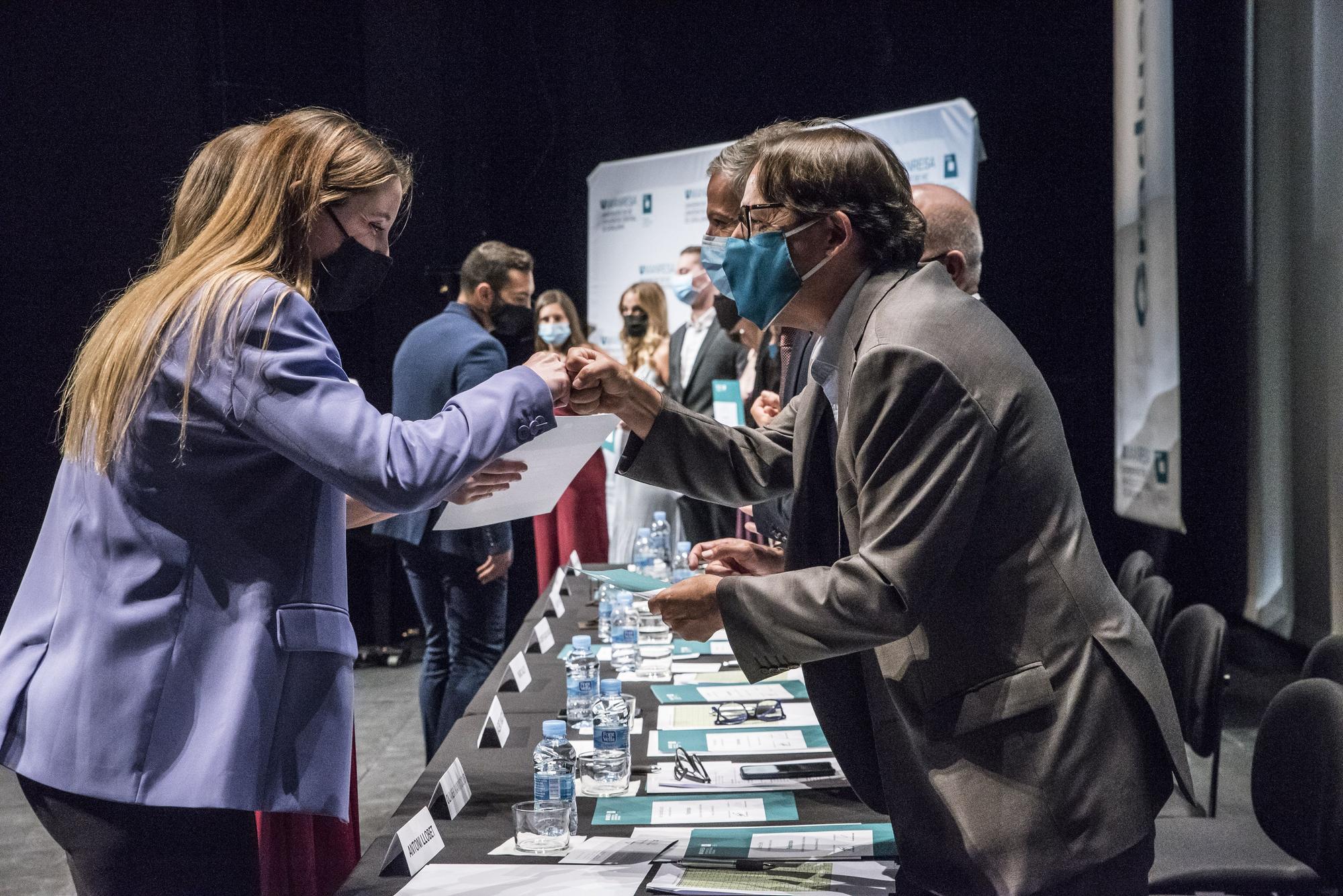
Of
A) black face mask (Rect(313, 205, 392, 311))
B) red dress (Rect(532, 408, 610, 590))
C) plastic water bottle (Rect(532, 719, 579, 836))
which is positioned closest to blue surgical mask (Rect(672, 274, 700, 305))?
red dress (Rect(532, 408, 610, 590))

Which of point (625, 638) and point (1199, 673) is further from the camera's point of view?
point (625, 638)

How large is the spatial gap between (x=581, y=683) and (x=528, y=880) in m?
0.81

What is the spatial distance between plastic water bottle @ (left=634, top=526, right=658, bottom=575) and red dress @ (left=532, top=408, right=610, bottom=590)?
57.4 inches

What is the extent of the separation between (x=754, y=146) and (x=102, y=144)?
415 cm

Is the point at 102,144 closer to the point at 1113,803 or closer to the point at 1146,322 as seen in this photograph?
the point at 1146,322

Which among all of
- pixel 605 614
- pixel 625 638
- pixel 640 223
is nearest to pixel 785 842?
pixel 625 638

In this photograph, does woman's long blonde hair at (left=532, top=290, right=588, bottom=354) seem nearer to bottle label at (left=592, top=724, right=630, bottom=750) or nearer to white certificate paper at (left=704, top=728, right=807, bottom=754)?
white certificate paper at (left=704, top=728, right=807, bottom=754)

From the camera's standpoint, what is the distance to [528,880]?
1430 millimetres

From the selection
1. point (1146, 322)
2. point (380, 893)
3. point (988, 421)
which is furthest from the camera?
point (1146, 322)

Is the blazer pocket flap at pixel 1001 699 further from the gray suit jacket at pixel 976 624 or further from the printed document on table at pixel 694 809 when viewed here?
the printed document on table at pixel 694 809

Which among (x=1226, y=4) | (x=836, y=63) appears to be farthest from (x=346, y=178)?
(x=836, y=63)

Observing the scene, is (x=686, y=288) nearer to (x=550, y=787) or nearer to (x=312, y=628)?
(x=550, y=787)

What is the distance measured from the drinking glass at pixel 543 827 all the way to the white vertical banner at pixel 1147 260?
3484mm

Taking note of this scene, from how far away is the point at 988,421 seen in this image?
117 centimetres
